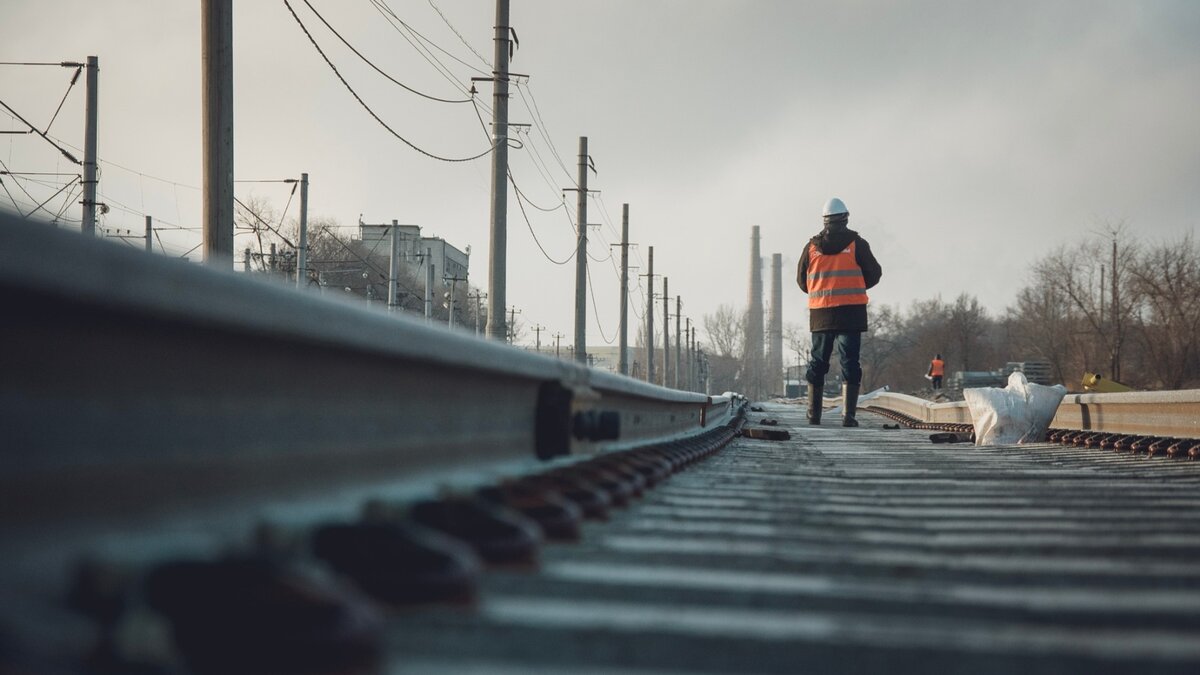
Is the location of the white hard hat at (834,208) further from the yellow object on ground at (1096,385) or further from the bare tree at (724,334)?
the bare tree at (724,334)

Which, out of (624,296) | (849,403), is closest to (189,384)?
(849,403)

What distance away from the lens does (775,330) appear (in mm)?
181625

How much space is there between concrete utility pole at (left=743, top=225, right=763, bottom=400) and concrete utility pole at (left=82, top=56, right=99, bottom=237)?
125 m

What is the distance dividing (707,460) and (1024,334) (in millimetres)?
76647

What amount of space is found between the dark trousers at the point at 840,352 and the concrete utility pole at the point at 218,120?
754 cm

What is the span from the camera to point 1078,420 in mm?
11719

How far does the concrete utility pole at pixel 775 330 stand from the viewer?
180750 mm

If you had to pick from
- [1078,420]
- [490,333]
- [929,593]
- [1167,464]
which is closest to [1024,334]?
[490,333]

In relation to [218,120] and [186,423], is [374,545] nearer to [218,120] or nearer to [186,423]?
[186,423]

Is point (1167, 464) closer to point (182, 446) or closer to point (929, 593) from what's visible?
point (929, 593)

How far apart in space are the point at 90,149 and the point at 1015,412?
2076cm

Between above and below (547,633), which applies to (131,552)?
above

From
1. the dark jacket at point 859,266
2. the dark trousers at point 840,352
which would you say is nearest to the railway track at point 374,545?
the dark jacket at point 859,266

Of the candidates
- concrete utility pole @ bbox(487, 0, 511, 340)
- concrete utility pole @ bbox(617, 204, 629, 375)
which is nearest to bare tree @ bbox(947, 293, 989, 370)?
concrete utility pole @ bbox(617, 204, 629, 375)
